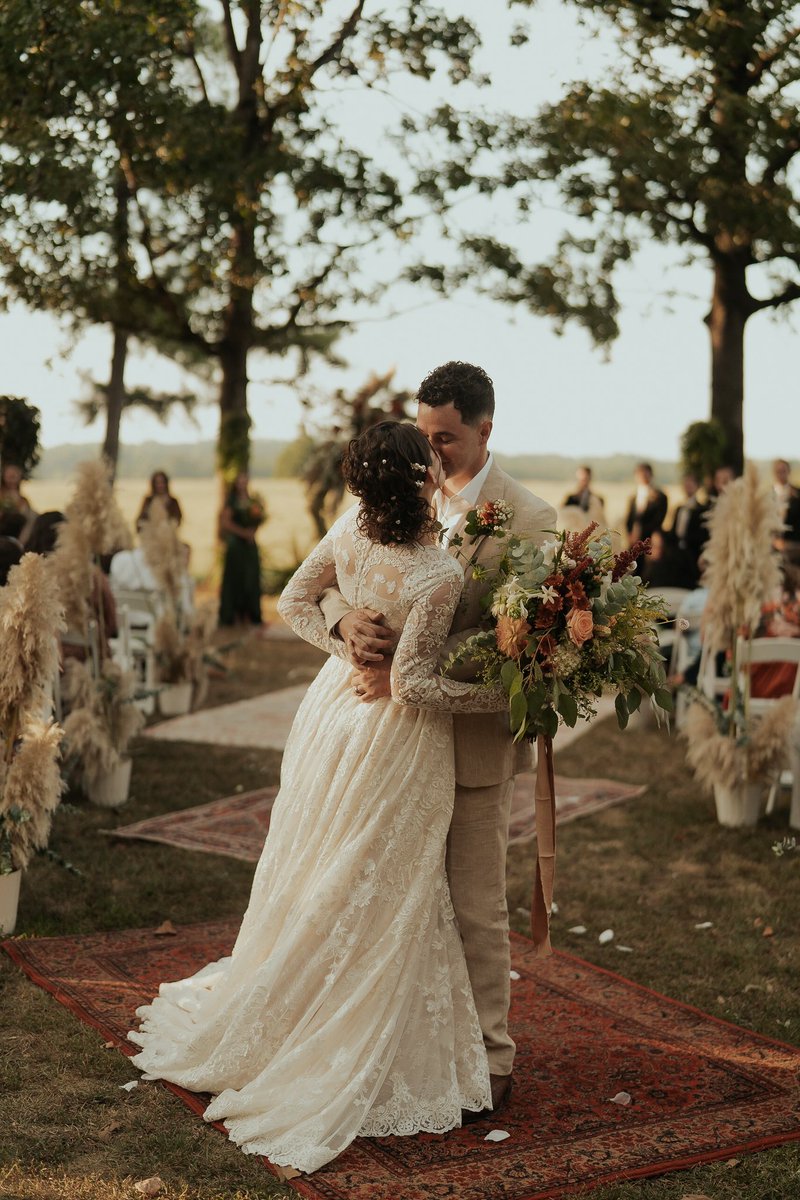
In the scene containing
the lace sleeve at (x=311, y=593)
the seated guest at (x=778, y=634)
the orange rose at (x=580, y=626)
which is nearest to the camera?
the orange rose at (x=580, y=626)

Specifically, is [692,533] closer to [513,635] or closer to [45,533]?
[45,533]

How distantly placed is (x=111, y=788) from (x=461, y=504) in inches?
175

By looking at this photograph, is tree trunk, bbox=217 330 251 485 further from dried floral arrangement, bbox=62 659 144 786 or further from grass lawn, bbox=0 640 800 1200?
dried floral arrangement, bbox=62 659 144 786

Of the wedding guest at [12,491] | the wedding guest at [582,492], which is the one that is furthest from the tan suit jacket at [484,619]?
the wedding guest at [582,492]

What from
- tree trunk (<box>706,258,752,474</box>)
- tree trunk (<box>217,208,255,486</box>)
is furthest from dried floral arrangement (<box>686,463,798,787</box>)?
tree trunk (<box>217,208,255,486</box>)

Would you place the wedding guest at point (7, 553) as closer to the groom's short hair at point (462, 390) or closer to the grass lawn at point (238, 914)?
the grass lawn at point (238, 914)

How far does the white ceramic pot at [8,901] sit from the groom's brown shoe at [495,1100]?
247cm

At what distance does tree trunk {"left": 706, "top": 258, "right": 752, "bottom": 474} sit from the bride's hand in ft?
53.5

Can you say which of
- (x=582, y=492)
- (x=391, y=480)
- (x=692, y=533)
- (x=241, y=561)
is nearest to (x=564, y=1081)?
(x=391, y=480)

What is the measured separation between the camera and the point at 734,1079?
14.9 ft

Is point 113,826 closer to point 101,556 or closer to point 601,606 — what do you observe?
point 101,556

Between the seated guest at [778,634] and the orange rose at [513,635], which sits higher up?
the orange rose at [513,635]

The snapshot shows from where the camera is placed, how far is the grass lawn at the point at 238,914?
12.4ft

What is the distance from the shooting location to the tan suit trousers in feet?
13.7
